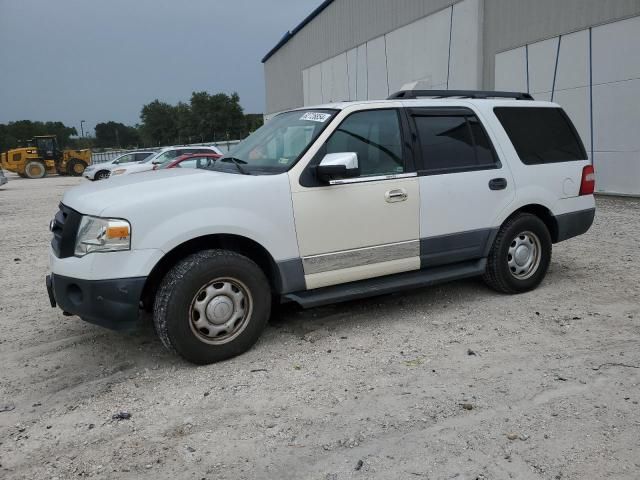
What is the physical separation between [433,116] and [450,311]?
1.76 m

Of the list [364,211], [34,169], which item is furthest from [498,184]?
[34,169]

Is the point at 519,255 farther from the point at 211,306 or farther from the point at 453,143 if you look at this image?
the point at 211,306

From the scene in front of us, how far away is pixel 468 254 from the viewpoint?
15.8 feet

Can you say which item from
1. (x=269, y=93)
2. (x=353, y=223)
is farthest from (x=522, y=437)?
(x=269, y=93)

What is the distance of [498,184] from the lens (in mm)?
4852

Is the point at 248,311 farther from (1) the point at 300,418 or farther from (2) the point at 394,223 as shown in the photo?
(2) the point at 394,223

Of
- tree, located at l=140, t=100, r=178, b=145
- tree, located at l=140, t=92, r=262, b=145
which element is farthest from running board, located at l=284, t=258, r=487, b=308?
tree, located at l=140, t=100, r=178, b=145

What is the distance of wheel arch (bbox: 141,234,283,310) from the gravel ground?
0.52m

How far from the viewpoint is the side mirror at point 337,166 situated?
3.83 metres

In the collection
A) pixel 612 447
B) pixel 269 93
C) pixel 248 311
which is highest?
pixel 269 93

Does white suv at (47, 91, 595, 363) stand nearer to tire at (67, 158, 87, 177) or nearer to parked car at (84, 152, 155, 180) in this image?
parked car at (84, 152, 155, 180)

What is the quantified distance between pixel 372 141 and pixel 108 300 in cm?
235

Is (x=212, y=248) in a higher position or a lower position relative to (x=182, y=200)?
lower

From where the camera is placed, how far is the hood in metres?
3.51
